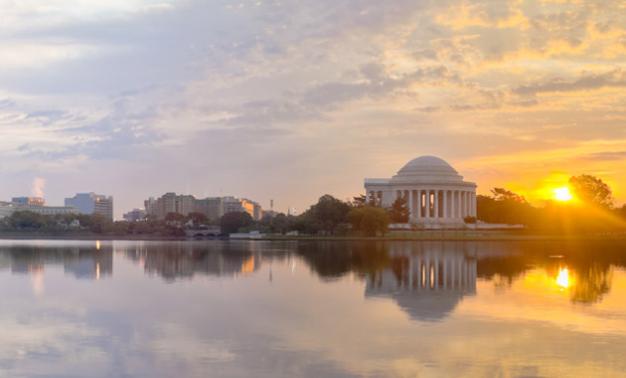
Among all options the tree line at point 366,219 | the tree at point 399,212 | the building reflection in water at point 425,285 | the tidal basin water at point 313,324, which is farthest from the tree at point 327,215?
the tidal basin water at point 313,324

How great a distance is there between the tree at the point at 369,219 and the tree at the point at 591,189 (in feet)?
149

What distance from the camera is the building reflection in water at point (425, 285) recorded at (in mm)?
23531

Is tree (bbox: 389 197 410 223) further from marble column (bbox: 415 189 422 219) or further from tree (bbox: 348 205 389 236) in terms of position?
tree (bbox: 348 205 389 236)

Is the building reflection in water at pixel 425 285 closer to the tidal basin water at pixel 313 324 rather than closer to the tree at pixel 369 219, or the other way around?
the tidal basin water at pixel 313 324

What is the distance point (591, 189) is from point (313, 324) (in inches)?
4471

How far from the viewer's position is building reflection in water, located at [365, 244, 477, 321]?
23531mm

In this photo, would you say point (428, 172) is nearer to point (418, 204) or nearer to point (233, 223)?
point (418, 204)

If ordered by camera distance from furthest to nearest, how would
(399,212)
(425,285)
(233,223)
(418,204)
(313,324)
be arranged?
(233,223) < (418,204) < (399,212) < (425,285) < (313,324)

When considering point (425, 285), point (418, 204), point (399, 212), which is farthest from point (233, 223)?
point (425, 285)

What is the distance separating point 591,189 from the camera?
12369 centimetres

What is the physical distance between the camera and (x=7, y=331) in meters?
19.2

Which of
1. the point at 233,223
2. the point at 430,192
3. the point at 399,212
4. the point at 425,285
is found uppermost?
the point at 430,192

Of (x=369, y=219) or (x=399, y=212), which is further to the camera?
(x=399, y=212)

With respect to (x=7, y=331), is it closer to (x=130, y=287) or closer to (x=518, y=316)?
(x=130, y=287)
